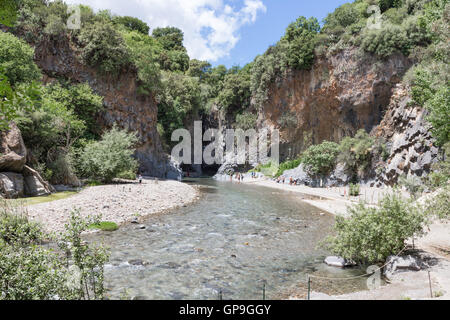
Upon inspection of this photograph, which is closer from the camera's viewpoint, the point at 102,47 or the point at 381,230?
the point at 381,230

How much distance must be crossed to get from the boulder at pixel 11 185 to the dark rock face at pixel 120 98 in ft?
74.5

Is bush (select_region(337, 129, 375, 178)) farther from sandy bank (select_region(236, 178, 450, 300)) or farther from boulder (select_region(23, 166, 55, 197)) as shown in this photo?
boulder (select_region(23, 166, 55, 197))

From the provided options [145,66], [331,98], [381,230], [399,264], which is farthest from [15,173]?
[331,98]

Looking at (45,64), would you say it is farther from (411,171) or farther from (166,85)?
(411,171)

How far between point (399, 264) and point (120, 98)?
42730 mm

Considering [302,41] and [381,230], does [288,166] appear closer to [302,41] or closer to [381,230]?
[302,41]

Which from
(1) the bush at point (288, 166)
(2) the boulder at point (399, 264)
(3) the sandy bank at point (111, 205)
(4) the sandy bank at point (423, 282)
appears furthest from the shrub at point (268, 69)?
(2) the boulder at point (399, 264)

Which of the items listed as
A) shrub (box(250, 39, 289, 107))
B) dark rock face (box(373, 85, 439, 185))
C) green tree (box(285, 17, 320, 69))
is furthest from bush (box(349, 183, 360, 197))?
shrub (box(250, 39, 289, 107))

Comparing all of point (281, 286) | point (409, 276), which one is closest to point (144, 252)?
point (281, 286)

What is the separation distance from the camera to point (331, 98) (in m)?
47.2

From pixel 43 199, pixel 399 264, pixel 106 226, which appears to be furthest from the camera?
pixel 43 199

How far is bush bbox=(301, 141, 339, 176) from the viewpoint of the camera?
39656 millimetres

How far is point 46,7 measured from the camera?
126ft

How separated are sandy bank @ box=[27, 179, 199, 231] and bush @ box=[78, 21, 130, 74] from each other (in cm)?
2357
